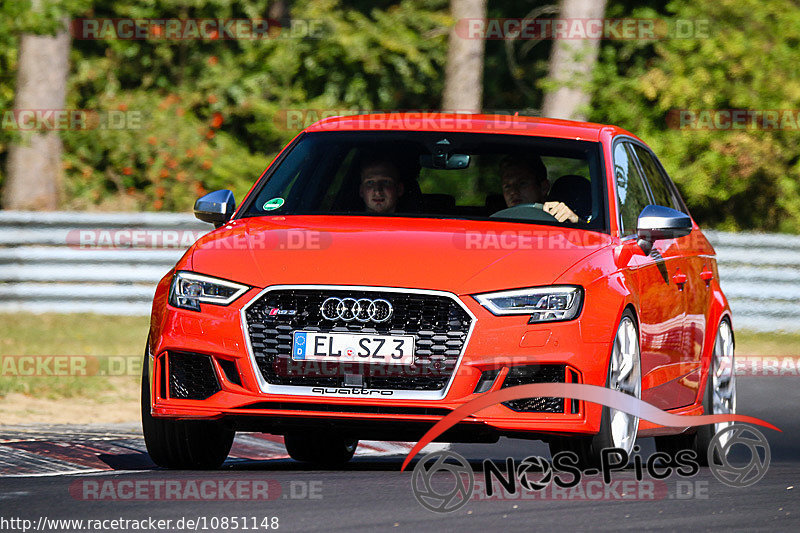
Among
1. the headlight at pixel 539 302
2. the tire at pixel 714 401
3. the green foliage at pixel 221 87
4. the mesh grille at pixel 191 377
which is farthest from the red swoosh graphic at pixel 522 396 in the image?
the green foliage at pixel 221 87

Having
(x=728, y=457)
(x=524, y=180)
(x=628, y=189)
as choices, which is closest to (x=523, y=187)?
(x=524, y=180)

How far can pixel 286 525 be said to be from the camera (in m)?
5.97

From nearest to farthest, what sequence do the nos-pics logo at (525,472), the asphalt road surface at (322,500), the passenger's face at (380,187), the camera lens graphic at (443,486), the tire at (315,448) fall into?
the asphalt road surface at (322,500), the camera lens graphic at (443,486), the nos-pics logo at (525,472), the passenger's face at (380,187), the tire at (315,448)

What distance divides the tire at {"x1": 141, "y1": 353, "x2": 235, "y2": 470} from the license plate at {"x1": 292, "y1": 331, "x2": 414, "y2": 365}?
0.63 metres

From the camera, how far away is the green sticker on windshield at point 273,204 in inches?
324

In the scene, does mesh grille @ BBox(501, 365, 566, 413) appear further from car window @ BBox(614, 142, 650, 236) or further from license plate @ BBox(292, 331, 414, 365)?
car window @ BBox(614, 142, 650, 236)

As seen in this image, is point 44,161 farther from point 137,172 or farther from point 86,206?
point 137,172

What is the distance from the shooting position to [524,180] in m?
8.57

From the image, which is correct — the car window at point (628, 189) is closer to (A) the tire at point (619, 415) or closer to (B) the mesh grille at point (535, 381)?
(A) the tire at point (619, 415)

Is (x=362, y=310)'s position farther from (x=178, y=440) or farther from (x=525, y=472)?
(x=525, y=472)

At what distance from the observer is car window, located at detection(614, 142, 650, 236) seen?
8.20 m

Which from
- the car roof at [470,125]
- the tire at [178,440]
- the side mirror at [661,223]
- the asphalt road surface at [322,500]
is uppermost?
the car roof at [470,125]

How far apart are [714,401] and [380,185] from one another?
7.75ft

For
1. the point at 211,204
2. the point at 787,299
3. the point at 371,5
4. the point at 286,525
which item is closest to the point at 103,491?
the point at 286,525
